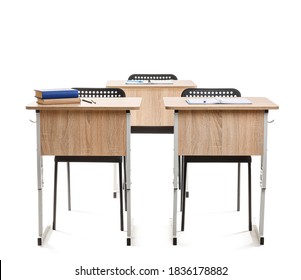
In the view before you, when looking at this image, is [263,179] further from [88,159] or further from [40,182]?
[40,182]

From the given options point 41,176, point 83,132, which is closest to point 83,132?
point 83,132

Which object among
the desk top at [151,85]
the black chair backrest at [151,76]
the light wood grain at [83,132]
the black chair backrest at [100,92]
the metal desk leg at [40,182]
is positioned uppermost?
the black chair backrest at [151,76]

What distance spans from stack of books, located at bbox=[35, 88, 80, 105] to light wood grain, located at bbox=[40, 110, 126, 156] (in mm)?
83

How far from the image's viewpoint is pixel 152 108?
7172 mm

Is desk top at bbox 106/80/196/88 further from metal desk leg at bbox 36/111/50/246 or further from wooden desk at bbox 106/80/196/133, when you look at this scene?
metal desk leg at bbox 36/111/50/246

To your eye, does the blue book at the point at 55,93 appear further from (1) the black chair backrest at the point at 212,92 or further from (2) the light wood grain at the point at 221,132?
(1) the black chair backrest at the point at 212,92

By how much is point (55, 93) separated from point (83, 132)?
37 cm

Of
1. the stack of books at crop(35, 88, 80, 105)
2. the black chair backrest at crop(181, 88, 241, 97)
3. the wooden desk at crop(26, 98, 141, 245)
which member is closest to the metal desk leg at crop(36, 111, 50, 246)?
the wooden desk at crop(26, 98, 141, 245)

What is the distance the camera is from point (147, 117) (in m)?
7.17

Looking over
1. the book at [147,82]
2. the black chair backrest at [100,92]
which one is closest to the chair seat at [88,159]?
the black chair backrest at [100,92]

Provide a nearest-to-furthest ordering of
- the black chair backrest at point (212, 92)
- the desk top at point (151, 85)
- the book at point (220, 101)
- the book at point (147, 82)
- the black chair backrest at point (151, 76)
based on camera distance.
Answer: the book at point (220, 101)
the black chair backrest at point (212, 92)
the desk top at point (151, 85)
the book at point (147, 82)
the black chair backrest at point (151, 76)

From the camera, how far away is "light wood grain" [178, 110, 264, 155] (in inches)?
207

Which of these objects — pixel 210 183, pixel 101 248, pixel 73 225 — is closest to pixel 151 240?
pixel 101 248

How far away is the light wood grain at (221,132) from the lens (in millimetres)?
5254
